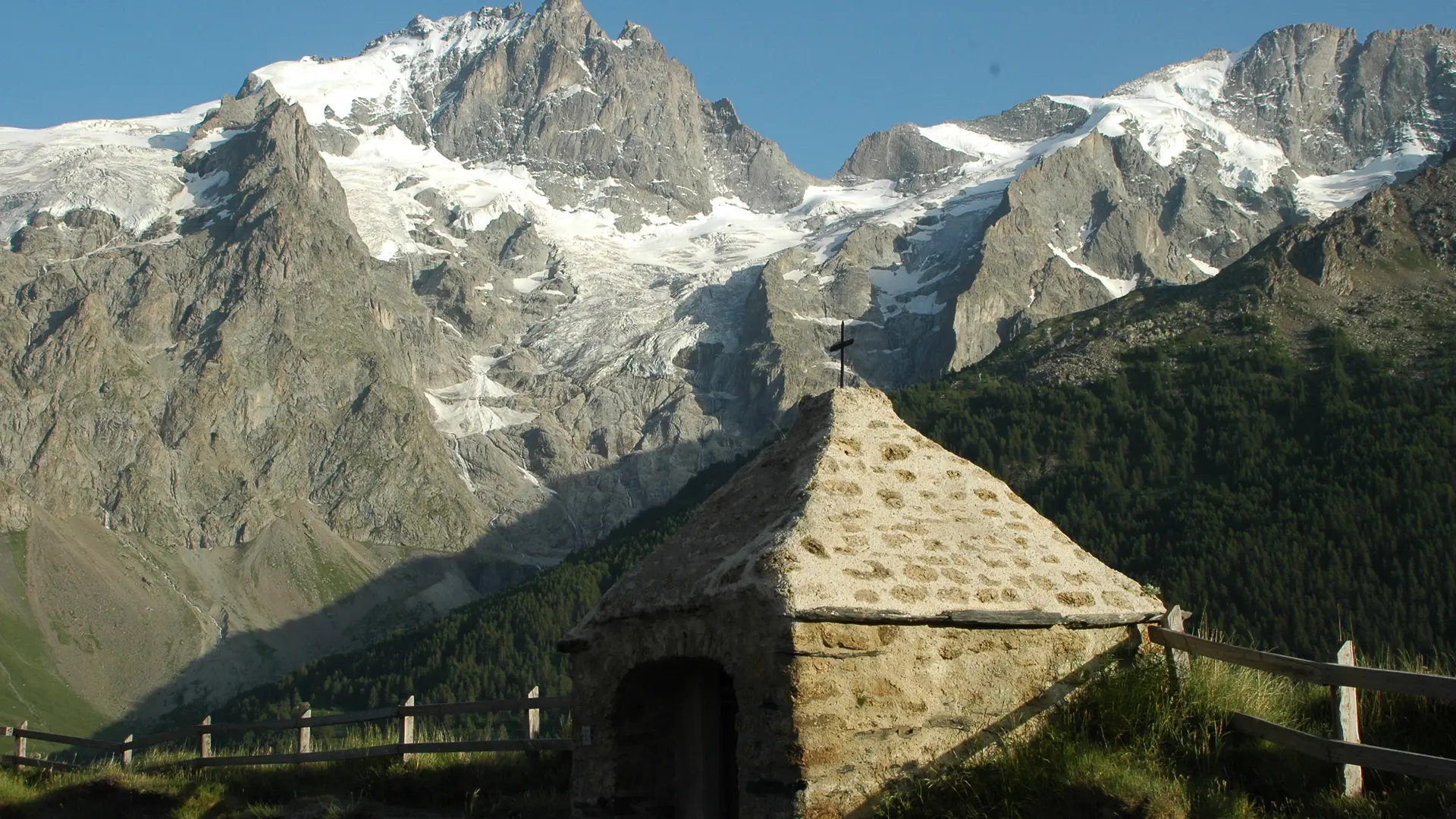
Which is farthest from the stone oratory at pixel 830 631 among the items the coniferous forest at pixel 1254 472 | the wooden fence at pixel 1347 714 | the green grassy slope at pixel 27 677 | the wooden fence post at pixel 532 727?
the green grassy slope at pixel 27 677

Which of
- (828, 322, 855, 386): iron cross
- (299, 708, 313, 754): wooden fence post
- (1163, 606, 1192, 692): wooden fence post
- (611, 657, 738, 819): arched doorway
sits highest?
(828, 322, 855, 386): iron cross

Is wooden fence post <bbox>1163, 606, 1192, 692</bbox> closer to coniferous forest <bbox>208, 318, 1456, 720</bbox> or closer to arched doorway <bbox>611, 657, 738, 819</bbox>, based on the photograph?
arched doorway <bbox>611, 657, 738, 819</bbox>

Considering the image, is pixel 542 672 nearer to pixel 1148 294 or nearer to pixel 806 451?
pixel 1148 294

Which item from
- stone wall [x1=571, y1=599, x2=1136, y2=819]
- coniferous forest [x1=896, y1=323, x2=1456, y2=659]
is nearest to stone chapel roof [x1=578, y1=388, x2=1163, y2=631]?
stone wall [x1=571, y1=599, x2=1136, y2=819]

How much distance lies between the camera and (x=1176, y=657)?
42.4ft

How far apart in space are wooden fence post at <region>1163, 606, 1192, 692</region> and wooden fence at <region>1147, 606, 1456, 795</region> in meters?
0.47

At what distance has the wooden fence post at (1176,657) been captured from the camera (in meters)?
12.5

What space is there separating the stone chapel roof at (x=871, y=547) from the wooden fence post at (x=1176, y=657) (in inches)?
11.0

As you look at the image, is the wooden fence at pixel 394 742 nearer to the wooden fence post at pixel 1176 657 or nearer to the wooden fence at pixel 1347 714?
the wooden fence post at pixel 1176 657

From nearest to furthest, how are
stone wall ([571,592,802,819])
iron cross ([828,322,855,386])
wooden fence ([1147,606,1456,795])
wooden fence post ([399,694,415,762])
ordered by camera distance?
wooden fence ([1147,606,1456,795]) < stone wall ([571,592,802,819]) < iron cross ([828,322,855,386]) < wooden fence post ([399,694,415,762])

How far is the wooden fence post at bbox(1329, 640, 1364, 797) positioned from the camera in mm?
10289

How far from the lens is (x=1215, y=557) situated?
10994 centimetres

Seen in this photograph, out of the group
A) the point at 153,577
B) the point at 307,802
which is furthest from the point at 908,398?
the point at 307,802

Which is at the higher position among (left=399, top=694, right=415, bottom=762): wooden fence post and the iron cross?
the iron cross
